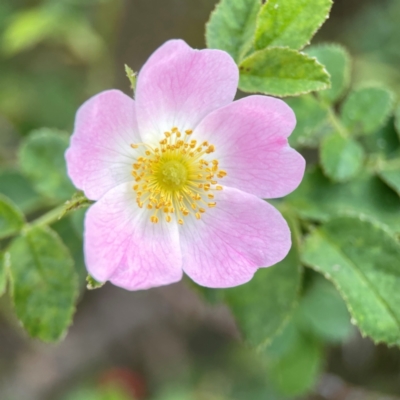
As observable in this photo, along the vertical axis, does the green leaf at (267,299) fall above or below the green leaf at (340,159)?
below

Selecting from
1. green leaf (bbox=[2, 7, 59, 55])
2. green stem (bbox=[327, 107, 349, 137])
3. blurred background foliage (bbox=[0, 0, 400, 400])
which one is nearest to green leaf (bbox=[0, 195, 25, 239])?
green stem (bbox=[327, 107, 349, 137])

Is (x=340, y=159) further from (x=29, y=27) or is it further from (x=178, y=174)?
(x=29, y=27)

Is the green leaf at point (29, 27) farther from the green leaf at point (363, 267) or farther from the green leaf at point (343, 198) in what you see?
the green leaf at point (363, 267)

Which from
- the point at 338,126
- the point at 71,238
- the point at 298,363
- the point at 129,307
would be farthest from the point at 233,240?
the point at 129,307

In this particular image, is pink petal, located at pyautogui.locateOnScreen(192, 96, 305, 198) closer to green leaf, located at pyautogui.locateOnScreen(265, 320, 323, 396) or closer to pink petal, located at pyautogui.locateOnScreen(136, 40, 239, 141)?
pink petal, located at pyautogui.locateOnScreen(136, 40, 239, 141)

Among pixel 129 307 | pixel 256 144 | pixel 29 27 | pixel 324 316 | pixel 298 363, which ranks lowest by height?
pixel 129 307

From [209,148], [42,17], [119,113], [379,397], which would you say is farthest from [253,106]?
[379,397]

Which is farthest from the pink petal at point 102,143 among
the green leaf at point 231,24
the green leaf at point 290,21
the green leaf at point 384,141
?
the green leaf at point 384,141
